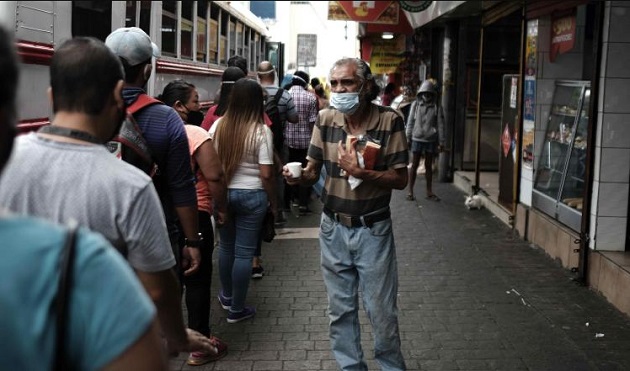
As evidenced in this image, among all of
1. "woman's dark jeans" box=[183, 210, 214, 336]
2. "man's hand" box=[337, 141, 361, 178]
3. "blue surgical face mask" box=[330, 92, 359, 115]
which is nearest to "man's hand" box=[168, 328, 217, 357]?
"man's hand" box=[337, 141, 361, 178]

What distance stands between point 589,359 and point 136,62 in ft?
11.5

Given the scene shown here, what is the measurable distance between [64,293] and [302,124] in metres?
8.51

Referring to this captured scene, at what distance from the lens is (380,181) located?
402cm

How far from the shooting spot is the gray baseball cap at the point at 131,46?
11.1 feet

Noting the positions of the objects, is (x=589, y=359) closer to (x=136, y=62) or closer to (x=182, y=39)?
(x=136, y=62)

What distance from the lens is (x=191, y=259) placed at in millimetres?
3979

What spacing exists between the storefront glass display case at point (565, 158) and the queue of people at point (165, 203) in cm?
313

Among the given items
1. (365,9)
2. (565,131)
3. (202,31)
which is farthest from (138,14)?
(365,9)

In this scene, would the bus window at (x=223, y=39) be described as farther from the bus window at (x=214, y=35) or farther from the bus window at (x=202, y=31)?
the bus window at (x=202, y=31)

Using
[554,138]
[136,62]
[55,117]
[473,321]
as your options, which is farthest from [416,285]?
[55,117]

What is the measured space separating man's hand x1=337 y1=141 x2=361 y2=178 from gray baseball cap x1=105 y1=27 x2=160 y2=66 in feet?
3.77

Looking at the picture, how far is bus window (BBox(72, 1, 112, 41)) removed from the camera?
4.71 m

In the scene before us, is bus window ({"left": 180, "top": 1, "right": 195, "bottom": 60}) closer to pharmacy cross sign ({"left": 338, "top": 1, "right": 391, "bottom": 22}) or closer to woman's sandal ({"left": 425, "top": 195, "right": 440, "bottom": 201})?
woman's sandal ({"left": 425, "top": 195, "right": 440, "bottom": 201})

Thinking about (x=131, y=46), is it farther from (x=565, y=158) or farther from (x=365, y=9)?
(x=365, y=9)
